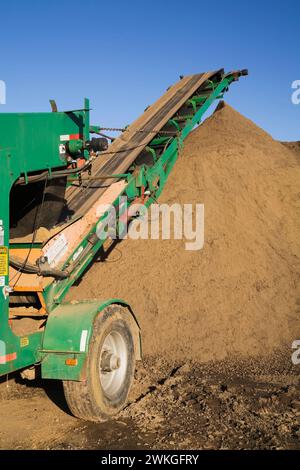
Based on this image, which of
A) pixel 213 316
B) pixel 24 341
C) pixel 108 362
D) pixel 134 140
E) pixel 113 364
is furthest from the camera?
pixel 134 140

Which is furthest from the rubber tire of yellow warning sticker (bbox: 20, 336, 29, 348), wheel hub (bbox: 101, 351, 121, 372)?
yellow warning sticker (bbox: 20, 336, 29, 348)

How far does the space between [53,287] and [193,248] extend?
12.1ft

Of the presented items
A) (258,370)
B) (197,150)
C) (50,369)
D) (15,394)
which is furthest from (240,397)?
(197,150)

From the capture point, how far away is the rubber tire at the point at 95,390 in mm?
4660

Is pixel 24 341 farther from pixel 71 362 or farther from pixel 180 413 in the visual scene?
pixel 180 413

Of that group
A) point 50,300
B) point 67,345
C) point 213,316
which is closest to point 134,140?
point 213,316

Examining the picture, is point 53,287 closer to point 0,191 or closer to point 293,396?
point 0,191

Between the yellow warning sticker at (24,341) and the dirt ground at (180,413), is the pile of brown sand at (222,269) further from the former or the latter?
the yellow warning sticker at (24,341)

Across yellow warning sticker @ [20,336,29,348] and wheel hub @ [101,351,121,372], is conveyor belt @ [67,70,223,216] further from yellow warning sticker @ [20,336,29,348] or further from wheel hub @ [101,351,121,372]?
yellow warning sticker @ [20,336,29,348]

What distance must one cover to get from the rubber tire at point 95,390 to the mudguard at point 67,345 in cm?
12

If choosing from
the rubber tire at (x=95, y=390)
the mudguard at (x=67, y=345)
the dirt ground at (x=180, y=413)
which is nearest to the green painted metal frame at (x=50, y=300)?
the mudguard at (x=67, y=345)

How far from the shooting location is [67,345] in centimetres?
460

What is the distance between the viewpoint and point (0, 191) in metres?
4.07

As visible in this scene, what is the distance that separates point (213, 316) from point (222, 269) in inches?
33.7
